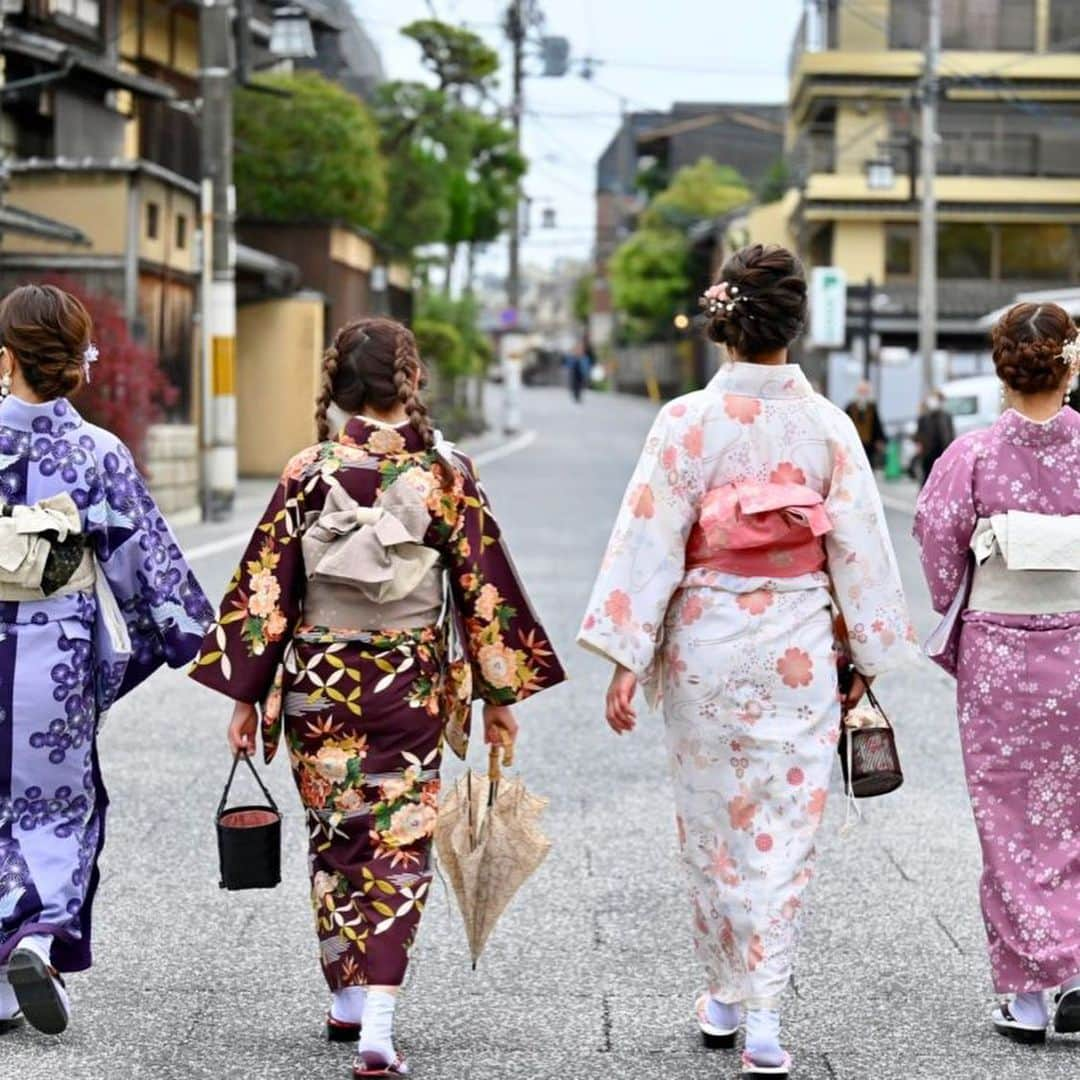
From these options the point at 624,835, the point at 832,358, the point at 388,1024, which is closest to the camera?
the point at 388,1024

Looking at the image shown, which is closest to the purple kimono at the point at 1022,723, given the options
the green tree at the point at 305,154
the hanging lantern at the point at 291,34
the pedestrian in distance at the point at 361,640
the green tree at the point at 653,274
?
the pedestrian in distance at the point at 361,640

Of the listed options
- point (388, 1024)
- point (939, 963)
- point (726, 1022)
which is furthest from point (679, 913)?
point (388, 1024)

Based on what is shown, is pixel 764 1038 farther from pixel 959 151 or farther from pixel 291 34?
pixel 959 151

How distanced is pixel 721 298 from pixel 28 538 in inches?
65.4

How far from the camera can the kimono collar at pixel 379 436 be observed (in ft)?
14.9

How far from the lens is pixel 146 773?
26.8 ft

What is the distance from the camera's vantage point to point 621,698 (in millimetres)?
4574

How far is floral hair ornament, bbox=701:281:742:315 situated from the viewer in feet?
14.9

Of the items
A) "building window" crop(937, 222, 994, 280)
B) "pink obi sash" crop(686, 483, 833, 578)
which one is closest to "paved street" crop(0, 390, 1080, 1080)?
"pink obi sash" crop(686, 483, 833, 578)

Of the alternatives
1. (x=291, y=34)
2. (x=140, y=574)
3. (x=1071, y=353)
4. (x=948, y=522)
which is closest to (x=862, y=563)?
(x=948, y=522)

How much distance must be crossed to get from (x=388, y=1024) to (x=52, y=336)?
1.73m

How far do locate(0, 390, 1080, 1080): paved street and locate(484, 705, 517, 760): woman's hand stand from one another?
0.68m

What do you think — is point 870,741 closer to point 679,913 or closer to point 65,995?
point 679,913

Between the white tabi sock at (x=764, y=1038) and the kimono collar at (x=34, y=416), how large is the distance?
2.08 meters
